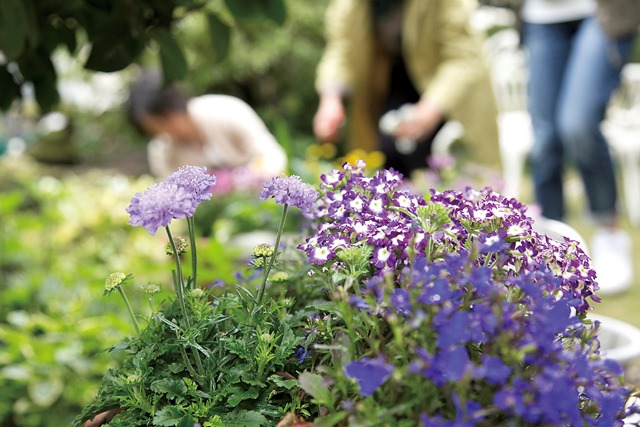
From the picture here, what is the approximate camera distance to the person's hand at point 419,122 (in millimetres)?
3264

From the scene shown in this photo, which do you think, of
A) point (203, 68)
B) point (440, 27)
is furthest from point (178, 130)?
point (203, 68)

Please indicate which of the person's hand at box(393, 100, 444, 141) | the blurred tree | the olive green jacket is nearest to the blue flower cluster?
the blurred tree

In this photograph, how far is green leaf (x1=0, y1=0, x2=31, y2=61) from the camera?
1.24m

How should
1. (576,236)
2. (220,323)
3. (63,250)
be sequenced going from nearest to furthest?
(220,323), (576,236), (63,250)

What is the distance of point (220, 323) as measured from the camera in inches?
38.3

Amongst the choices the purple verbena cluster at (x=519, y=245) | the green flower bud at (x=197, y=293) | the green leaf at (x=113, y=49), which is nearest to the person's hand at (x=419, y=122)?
the green leaf at (x=113, y=49)

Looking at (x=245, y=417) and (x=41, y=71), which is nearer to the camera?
(x=245, y=417)

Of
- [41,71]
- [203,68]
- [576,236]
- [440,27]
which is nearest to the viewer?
[576,236]

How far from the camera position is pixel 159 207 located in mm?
792

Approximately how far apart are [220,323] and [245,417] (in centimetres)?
15

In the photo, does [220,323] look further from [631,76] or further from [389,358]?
[631,76]

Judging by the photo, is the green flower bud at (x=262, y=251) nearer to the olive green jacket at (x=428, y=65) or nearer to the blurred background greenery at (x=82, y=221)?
the blurred background greenery at (x=82, y=221)

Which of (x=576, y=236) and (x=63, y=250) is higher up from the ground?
(x=576, y=236)

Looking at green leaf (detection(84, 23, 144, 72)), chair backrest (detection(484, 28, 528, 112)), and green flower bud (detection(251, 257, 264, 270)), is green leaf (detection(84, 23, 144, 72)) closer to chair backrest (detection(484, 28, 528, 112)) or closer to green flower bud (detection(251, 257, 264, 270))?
green flower bud (detection(251, 257, 264, 270))
